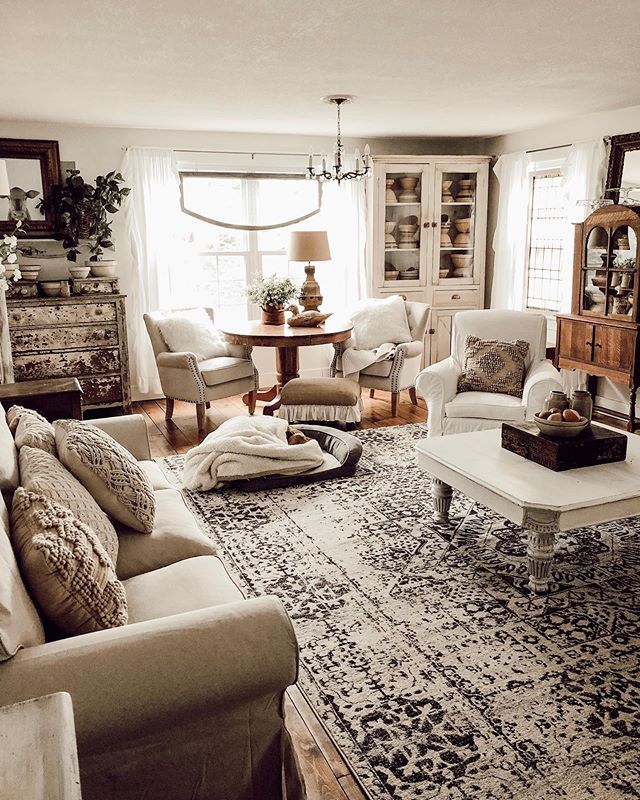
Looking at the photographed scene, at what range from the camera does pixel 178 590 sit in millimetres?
2010

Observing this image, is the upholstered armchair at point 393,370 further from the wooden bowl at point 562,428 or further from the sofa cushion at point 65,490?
the sofa cushion at point 65,490

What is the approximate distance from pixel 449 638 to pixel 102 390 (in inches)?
160

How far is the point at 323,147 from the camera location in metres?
6.68

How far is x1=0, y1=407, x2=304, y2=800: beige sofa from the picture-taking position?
138 centimetres

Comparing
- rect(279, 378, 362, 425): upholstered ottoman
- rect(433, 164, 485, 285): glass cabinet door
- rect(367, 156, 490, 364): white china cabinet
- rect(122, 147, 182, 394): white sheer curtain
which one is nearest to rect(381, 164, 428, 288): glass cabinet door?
rect(367, 156, 490, 364): white china cabinet

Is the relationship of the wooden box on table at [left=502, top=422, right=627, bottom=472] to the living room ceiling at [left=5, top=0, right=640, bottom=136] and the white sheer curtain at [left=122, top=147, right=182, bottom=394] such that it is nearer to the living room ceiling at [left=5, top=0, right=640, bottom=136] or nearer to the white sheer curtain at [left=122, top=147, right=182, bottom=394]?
the living room ceiling at [left=5, top=0, right=640, bottom=136]

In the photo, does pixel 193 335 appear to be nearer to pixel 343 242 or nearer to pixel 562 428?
pixel 343 242

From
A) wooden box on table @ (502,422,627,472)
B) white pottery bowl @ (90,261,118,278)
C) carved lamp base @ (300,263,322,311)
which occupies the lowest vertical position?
wooden box on table @ (502,422,627,472)

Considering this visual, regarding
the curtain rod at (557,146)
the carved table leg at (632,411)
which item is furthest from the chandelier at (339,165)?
the carved table leg at (632,411)

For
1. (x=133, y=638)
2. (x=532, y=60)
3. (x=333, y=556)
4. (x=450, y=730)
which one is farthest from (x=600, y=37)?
(x=133, y=638)

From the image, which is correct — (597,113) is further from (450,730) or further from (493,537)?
(450,730)

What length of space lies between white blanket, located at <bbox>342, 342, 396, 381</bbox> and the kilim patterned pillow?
1076 millimetres

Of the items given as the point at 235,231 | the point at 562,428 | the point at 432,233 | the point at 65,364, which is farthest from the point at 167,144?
the point at 562,428

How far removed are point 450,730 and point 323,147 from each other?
574cm
